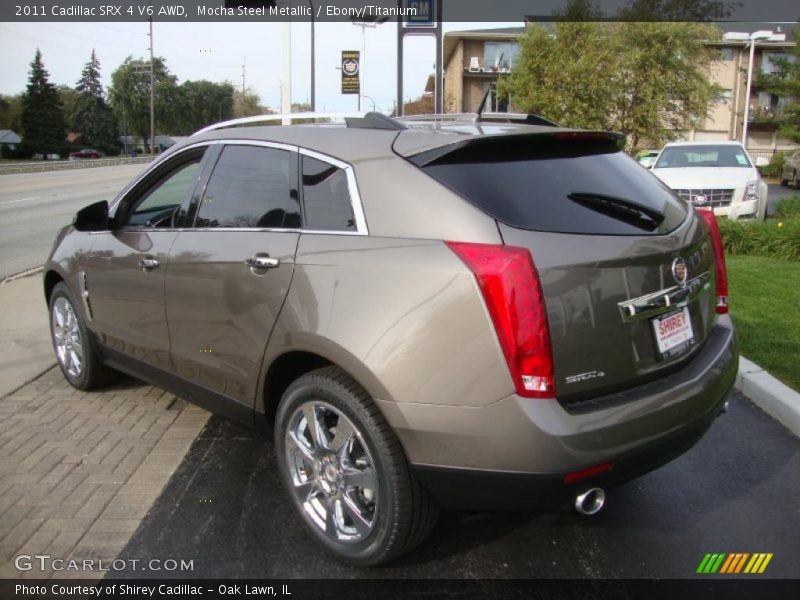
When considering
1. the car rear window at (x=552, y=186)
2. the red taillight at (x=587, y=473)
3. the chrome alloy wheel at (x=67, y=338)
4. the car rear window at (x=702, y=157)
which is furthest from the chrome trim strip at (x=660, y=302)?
the car rear window at (x=702, y=157)

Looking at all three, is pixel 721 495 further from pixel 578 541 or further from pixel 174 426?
pixel 174 426

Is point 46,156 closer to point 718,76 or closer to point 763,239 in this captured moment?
point 718,76

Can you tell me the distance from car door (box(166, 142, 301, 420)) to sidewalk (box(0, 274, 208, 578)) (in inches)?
24.0

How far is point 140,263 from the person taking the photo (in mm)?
3854

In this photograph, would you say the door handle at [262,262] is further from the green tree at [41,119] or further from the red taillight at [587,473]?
the green tree at [41,119]

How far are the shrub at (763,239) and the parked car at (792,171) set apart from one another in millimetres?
25628

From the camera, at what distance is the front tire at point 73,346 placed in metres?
4.62

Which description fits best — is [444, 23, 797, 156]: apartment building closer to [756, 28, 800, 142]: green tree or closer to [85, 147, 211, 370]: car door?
[756, 28, 800, 142]: green tree

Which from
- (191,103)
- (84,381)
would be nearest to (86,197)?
(84,381)

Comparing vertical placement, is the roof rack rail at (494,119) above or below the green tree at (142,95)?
below

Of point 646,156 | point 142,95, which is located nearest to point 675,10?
point 646,156

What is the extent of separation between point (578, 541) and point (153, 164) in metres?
3.06

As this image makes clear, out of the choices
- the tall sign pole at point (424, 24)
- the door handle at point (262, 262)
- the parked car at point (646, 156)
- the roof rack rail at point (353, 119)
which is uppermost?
the tall sign pole at point (424, 24)

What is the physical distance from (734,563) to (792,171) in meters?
35.5
